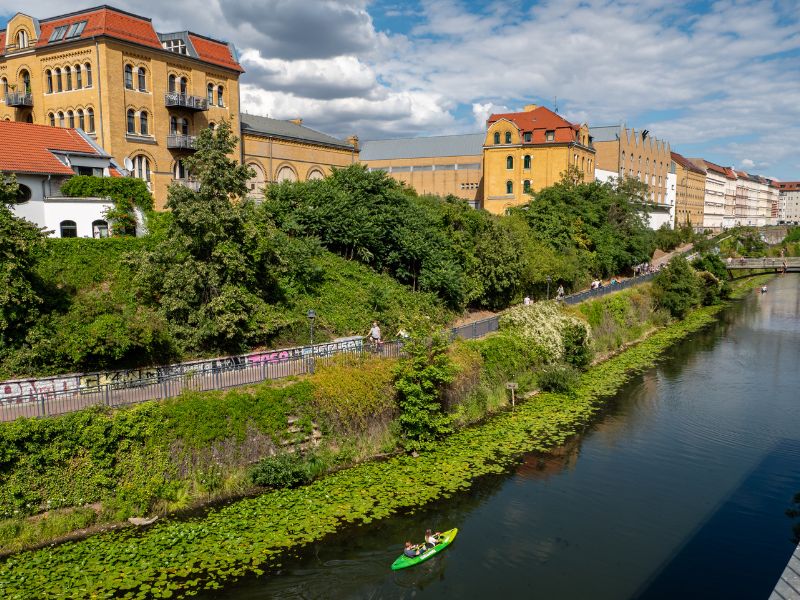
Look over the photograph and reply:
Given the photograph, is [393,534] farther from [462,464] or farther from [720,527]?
[720,527]

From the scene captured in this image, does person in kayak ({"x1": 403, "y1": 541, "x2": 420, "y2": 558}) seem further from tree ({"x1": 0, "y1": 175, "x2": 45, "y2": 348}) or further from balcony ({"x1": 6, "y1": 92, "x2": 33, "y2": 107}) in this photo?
balcony ({"x1": 6, "y1": 92, "x2": 33, "y2": 107})

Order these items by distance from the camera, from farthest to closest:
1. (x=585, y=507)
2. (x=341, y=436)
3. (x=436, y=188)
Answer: (x=436, y=188) < (x=341, y=436) < (x=585, y=507)

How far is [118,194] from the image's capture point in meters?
29.5

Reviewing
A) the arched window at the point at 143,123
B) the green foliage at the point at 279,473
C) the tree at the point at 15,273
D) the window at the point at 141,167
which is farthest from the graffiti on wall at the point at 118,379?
the arched window at the point at 143,123

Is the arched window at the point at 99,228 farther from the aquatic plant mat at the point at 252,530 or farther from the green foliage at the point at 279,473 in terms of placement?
the aquatic plant mat at the point at 252,530

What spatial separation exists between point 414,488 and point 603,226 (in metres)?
41.6

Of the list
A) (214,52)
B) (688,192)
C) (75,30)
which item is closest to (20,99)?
(75,30)

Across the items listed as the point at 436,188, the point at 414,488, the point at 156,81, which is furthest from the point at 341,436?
the point at 436,188

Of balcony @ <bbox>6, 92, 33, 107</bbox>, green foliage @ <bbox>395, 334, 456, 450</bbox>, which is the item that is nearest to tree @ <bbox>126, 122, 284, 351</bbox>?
green foliage @ <bbox>395, 334, 456, 450</bbox>

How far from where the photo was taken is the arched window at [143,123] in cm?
3694

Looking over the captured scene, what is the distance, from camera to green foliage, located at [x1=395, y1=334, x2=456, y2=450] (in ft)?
72.8

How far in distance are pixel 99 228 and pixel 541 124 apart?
4832 cm

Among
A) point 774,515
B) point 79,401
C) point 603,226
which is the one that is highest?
point 603,226

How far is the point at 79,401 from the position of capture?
58.1 ft
